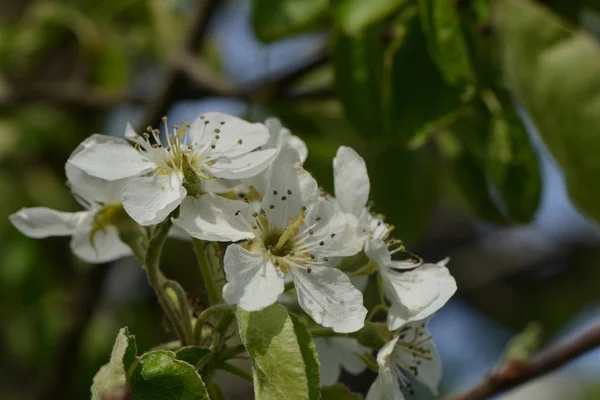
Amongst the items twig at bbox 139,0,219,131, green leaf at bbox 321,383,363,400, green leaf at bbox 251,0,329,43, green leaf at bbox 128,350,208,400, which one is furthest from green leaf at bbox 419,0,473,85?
twig at bbox 139,0,219,131

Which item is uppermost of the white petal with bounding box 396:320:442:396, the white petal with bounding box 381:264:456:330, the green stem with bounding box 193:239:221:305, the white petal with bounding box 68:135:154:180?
the white petal with bounding box 68:135:154:180

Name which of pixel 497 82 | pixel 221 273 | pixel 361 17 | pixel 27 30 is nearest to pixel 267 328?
pixel 221 273

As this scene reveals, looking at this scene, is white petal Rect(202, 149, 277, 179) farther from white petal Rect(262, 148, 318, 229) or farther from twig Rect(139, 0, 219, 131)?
twig Rect(139, 0, 219, 131)

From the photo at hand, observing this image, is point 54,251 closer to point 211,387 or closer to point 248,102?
point 248,102

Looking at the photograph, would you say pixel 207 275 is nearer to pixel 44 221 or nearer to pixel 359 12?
pixel 44 221

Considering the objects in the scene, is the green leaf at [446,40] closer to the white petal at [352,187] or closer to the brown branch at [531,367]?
the white petal at [352,187]

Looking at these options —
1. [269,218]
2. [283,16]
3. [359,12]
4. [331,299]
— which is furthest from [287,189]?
[283,16]

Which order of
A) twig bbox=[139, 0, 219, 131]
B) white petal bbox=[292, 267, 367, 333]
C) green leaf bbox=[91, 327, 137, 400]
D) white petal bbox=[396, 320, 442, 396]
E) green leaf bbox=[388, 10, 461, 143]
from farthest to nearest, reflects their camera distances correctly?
twig bbox=[139, 0, 219, 131], green leaf bbox=[388, 10, 461, 143], white petal bbox=[396, 320, 442, 396], white petal bbox=[292, 267, 367, 333], green leaf bbox=[91, 327, 137, 400]
